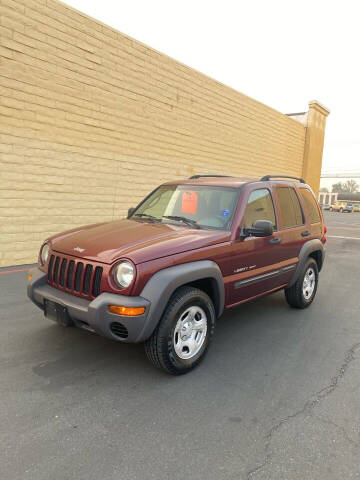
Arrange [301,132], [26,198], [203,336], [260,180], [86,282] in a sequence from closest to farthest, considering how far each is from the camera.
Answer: [86,282]
[203,336]
[260,180]
[26,198]
[301,132]

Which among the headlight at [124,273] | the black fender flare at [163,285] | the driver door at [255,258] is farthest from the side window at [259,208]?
the headlight at [124,273]

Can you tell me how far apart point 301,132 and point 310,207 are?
47.3 ft

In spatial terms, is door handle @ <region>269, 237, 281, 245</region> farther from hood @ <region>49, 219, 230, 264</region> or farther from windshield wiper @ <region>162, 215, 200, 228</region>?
windshield wiper @ <region>162, 215, 200, 228</region>

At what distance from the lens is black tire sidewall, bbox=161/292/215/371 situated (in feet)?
10.2

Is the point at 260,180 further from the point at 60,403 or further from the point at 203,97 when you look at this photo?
the point at 203,97

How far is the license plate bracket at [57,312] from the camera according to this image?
3.18 m

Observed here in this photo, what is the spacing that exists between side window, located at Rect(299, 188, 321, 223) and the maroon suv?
1.88 ft

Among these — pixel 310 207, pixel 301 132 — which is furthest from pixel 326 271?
pixel 301 132

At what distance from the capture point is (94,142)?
8.27 metres

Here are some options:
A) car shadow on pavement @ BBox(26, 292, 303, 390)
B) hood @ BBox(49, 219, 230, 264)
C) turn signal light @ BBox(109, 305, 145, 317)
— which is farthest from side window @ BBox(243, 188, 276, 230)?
turn signal light @ BBox(109, 305, 145, 317)

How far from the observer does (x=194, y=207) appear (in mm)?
4199

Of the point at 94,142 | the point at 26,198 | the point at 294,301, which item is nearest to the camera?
the point at 294,301

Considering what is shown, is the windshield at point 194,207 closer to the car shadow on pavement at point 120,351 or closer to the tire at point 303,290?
the car shadow on pavement at point 120,351

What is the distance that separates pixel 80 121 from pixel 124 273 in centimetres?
592
